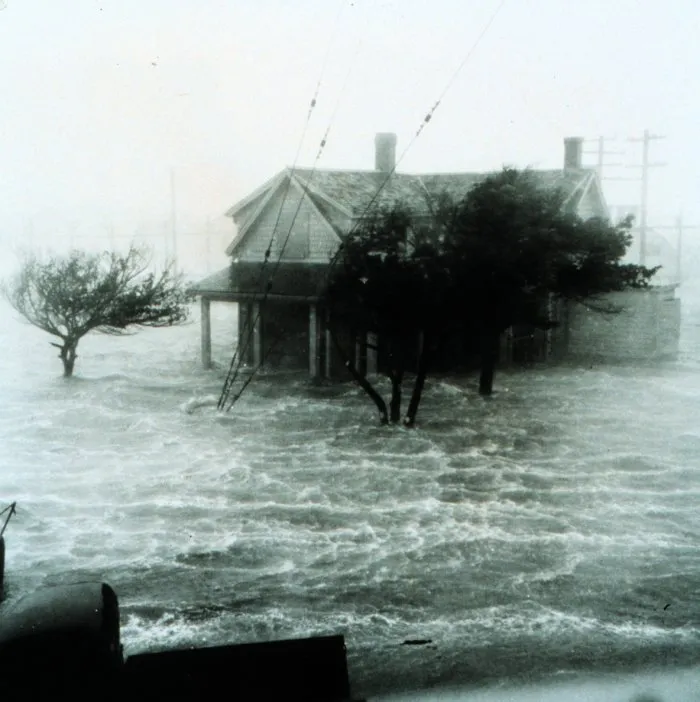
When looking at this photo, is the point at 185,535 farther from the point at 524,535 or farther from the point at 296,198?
the point at 296,198

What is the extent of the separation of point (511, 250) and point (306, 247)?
3.66 m

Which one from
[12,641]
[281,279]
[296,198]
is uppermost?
[296,198]

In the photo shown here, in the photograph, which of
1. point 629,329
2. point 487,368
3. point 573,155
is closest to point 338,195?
point 487,368

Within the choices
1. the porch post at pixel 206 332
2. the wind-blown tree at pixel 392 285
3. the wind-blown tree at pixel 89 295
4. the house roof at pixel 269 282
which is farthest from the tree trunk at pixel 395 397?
the wind-blown tree at pixel 89 295

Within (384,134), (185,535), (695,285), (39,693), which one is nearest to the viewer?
(39,693)

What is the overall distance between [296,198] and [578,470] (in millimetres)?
6833

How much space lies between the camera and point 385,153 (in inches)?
487

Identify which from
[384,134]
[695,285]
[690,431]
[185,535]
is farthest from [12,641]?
[695,285]

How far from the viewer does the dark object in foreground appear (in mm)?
5012

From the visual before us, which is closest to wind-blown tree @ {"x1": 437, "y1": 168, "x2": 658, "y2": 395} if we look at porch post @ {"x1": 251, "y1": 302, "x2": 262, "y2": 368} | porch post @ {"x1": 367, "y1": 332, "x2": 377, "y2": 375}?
porch post @ {"x1": 367, "y1": 332, "x2": 377, "y2": 375}

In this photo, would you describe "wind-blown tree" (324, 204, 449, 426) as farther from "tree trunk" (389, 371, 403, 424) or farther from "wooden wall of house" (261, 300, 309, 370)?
"wooden wall of house" (261, 300, 309, 370)

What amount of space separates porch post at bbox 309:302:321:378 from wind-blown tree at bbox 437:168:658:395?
109 inches

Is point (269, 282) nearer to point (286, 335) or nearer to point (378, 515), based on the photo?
point (286, 335)

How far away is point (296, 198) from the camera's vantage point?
1445 cm
